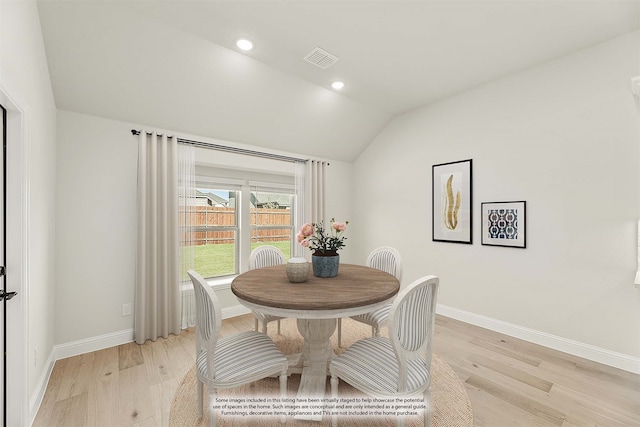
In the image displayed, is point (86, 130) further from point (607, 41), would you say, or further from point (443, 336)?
point (607, 41)

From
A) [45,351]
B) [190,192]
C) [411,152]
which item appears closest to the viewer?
[45,351]

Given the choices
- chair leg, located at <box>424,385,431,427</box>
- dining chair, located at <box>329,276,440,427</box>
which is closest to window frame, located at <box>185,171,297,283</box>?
dining chair, located at <box>329,276,440,427</box>

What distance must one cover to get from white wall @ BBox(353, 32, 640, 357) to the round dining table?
1.69 meters

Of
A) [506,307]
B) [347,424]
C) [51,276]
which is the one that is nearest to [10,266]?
[51,276]

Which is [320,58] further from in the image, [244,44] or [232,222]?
[232,222]

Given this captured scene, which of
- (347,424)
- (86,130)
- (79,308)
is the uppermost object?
(86,130)

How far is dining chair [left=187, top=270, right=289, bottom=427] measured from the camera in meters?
1.56

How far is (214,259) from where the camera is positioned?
3709mm

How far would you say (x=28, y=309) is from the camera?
5.56 ft

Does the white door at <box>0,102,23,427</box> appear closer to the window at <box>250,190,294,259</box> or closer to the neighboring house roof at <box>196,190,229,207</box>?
the neighboring house roof at <box>196,190,229,207</box>

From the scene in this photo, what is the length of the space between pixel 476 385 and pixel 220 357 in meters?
1.92

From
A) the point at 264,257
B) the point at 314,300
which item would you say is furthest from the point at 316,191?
the point at 314,300

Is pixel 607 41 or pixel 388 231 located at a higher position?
pixel 607 41

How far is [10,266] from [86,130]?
63.3 inches
